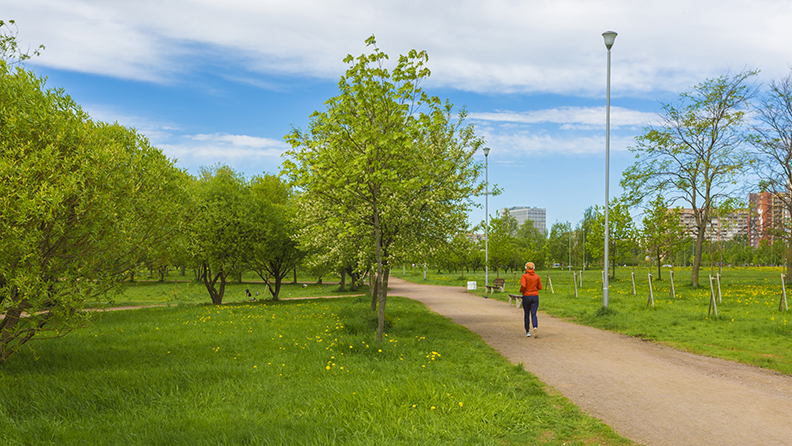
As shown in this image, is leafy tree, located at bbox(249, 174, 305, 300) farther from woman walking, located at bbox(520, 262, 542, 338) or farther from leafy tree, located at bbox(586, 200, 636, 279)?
leafy tree, located at bbox(586, 200, 636, 279)

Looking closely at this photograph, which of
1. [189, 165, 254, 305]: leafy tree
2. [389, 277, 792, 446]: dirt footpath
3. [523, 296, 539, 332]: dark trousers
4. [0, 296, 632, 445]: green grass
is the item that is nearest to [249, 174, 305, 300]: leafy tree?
[189, 165, 254, 305]: leafy tree

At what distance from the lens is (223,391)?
6875 millimetres

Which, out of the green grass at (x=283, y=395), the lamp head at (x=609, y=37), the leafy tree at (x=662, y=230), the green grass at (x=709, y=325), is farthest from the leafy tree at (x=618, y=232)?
the green grass at (x=283, y=395)

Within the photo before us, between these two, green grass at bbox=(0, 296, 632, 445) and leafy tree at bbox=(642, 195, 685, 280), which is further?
leafy tree at bbox=(642, 195, 685, 280)

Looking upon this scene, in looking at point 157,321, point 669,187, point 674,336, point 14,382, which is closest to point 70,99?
point 14,382

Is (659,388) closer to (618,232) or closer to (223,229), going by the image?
(223,229)

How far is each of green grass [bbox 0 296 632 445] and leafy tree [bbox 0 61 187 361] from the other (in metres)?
1.10

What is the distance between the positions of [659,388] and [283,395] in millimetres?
5576

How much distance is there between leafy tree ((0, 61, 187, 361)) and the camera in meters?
6.01

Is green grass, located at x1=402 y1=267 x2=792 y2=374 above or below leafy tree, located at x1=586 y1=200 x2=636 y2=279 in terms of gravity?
below

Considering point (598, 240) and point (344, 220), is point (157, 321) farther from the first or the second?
point (598, 240)

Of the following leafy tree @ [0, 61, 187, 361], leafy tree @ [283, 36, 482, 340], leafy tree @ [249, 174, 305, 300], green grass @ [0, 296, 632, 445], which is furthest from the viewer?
leafy tree @ [249, 174, 305, 300]

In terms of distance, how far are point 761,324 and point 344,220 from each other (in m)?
11.5

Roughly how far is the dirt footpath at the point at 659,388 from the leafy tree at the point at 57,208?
727 centimetres
